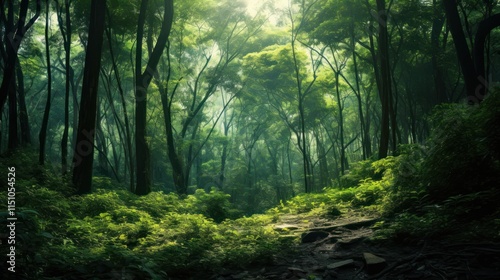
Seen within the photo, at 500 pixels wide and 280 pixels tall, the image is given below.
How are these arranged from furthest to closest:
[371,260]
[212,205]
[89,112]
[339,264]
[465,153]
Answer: [212,205] < [89,112] < [465,153] < [339,264] < [371,260]


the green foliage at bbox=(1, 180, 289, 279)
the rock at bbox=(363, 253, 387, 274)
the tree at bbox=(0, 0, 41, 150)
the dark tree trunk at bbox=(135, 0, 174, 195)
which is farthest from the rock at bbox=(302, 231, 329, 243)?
the tree at bbox=(0, 0, 41, 150)

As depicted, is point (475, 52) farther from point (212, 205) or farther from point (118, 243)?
point (118, 243)

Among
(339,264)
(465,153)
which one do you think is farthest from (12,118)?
(465,153)

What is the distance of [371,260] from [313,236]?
202 centimetres

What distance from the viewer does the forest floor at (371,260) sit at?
11.9 feet

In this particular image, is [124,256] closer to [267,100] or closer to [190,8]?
[190,8]

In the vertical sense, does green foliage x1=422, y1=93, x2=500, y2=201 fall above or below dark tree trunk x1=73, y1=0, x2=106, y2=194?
below

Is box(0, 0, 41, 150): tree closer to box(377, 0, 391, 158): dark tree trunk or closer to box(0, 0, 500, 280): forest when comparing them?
box(0, 0, 500, 280): forest

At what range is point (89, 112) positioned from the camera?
32.3ft

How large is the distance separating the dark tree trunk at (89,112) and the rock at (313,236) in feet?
20.7

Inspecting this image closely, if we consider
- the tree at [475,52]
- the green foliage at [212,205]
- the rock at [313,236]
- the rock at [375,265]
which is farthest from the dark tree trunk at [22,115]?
the tree at [475,52]

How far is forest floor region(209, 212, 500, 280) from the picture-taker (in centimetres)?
364

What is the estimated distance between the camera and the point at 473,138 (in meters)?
5.02

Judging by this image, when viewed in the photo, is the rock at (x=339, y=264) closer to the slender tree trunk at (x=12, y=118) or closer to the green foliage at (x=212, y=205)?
the green foliage at (x=212, y=205)
